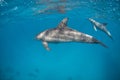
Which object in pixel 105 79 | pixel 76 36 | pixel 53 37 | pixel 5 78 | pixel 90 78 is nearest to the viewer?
pixel 76 36

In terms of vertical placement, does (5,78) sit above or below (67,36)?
below

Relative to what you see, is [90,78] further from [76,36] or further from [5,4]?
[76,36]

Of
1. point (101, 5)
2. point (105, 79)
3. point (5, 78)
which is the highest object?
point (101, 5)

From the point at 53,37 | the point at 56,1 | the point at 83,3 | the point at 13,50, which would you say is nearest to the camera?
the point at 53,37

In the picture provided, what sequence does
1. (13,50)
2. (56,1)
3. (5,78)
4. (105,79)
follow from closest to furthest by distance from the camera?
(56,1) < (5,78) < (105,79) < (13,50)

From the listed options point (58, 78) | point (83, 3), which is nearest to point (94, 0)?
point (83, 3)

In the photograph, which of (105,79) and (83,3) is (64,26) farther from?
(105,79)

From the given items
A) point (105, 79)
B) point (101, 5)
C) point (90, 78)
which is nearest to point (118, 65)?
point (105, 79)

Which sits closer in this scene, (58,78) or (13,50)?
(58,78)

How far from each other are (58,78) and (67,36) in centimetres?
5055

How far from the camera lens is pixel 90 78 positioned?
5431cm

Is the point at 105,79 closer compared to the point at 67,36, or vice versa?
the point at 67,36

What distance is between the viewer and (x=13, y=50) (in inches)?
4097

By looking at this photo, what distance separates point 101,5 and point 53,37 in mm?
17962
